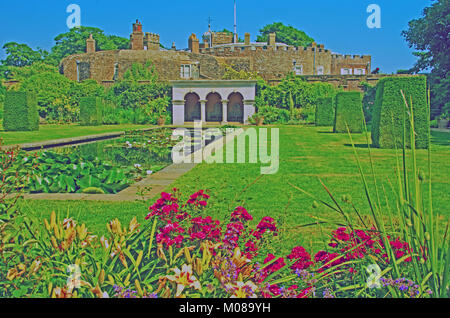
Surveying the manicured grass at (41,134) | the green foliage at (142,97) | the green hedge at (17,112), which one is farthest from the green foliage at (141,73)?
the manicured grass at (41,134)

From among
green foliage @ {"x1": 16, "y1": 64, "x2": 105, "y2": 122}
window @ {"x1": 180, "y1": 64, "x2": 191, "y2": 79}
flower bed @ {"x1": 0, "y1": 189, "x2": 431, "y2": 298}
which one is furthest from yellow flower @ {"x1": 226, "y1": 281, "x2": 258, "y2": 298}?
window @ {"x1": 180, "y1": 64, "x2": 191, "y2": 79}

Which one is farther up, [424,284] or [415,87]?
[415,87]

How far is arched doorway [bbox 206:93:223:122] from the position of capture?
2942cm

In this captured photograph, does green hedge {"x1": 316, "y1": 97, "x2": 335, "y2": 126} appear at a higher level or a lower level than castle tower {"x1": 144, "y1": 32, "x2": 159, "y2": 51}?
lower

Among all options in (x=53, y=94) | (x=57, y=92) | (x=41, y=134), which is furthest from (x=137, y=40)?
(x=41, y=134)

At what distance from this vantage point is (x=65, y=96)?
27250 millimetres

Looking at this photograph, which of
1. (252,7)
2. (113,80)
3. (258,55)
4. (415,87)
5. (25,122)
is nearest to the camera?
(252,7)

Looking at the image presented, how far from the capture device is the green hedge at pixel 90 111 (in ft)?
73.0

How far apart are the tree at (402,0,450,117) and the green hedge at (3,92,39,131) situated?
15.6 meters

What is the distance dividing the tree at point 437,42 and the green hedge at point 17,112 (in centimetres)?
1558

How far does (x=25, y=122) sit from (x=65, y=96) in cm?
985

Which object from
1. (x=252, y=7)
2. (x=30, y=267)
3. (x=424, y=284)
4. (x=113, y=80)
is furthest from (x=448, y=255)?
(x=113, y=80)

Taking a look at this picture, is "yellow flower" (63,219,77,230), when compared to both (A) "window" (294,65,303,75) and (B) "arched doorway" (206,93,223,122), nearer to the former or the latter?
(B) "arched doorway" (206,93,223,122)
